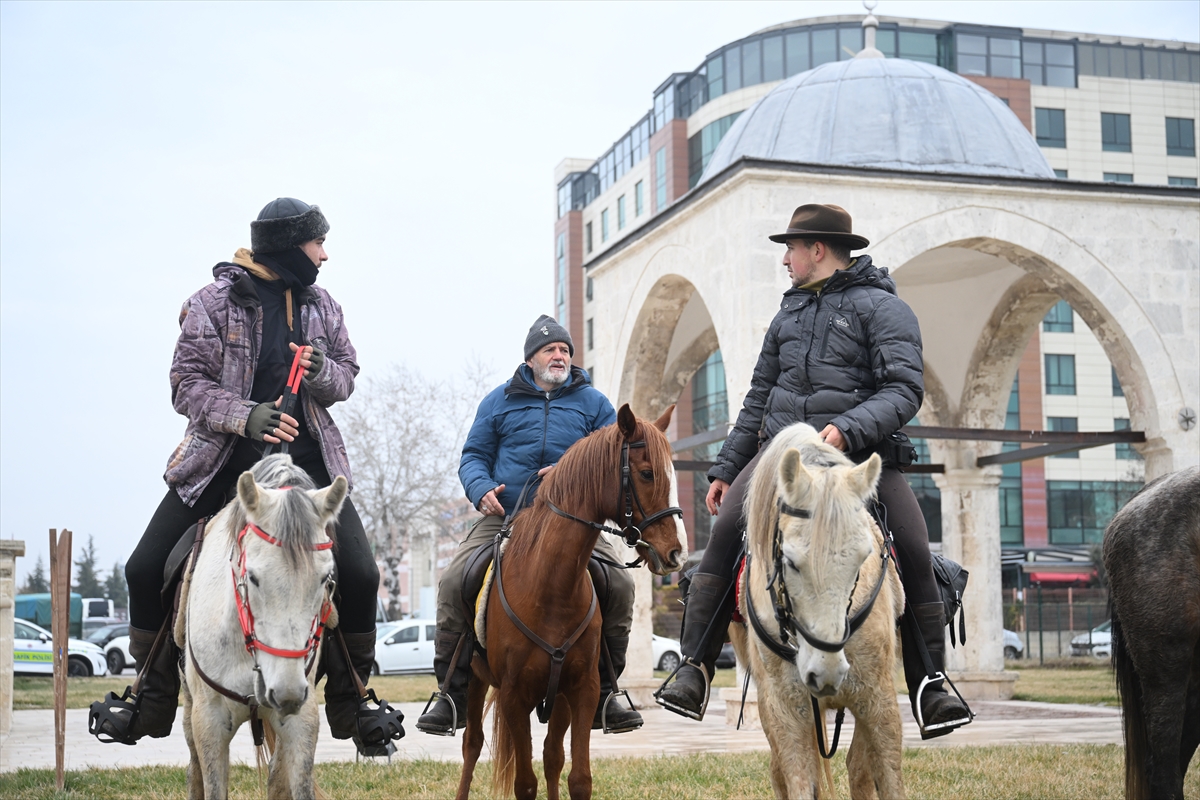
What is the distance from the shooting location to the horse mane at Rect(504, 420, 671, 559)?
6.42m

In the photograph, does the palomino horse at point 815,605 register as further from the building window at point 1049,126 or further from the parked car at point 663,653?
the building window at point 1049,126

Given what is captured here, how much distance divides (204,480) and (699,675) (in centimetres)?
243

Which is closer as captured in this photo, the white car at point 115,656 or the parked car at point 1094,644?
the white car at point 115,656

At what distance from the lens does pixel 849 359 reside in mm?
5793

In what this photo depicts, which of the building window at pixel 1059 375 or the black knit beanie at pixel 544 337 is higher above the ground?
the building window at pixel 1059 375

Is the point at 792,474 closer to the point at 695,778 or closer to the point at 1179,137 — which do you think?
the point at 695,778

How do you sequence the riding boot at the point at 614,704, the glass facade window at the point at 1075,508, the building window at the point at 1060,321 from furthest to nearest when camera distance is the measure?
the building window at the point at 1060,321 < the glass facade window at the point at 1075,508 < the riding boot at the point at 614,704

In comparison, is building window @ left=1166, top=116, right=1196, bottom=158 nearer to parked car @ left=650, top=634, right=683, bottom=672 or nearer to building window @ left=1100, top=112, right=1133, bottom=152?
building window @ left=1100, top=112, right=1133, bottom=152

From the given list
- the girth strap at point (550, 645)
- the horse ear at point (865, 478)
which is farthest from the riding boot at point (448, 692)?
the horse ear at point (865, 478)

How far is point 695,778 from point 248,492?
5.39 metres

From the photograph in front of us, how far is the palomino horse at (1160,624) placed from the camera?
6246 mm

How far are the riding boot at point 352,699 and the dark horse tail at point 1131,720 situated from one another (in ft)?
12.3

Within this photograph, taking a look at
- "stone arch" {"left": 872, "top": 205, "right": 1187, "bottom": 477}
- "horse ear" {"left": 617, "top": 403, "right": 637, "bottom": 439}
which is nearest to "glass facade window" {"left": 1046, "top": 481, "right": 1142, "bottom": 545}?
"stone arch" {"left": 872, "top": 205, "right": 1187, "bottom": 477}

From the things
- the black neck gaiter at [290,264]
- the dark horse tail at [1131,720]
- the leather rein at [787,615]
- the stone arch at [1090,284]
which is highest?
the stone arch at [1090,284]
